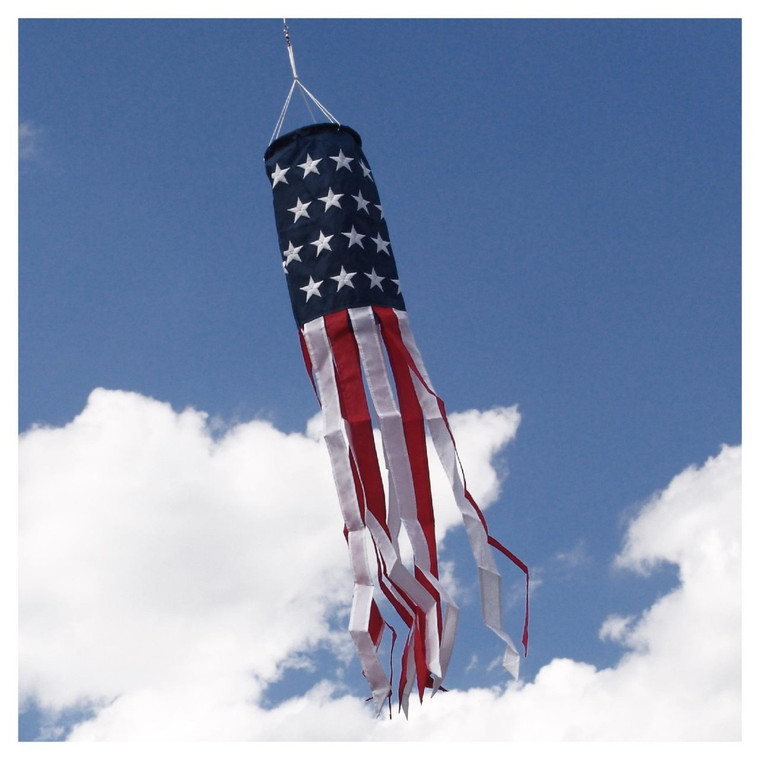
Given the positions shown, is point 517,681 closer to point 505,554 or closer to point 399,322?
point 505,554

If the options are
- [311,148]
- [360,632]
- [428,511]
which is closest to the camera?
[360,632]

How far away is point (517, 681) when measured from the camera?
741 cm

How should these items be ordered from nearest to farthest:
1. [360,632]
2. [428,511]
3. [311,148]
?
[360,632], [428,511], [311,148]

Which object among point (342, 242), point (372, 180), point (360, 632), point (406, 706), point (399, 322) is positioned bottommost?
point (406, 706)

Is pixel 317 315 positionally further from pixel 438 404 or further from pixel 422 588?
pixel 422 588

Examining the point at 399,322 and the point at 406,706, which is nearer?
the point at 406,706

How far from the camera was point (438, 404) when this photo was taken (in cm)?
798

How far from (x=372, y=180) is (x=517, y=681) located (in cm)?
436

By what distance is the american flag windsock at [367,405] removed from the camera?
7.53m

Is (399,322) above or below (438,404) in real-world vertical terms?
above

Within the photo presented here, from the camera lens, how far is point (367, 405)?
778cm

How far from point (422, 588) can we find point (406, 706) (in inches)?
35.8

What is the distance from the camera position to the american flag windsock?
7.53 m

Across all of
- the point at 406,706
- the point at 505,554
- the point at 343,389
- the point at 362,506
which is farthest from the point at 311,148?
the point at 406,706
